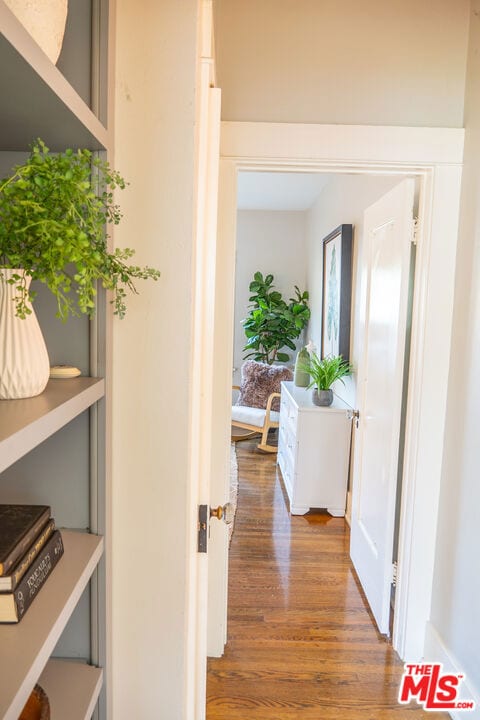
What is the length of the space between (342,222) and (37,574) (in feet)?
12.4

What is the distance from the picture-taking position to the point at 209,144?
1152 millimetres

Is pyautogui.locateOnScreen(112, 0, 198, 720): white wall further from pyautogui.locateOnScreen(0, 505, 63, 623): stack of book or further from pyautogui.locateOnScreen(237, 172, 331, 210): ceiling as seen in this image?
pyautogui.locateOnScreen(237, 172, 331, 210): ceiling

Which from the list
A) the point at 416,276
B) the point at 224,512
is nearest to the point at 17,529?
Answer: the point at 224,512

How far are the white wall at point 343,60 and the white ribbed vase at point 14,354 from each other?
4.99 feet

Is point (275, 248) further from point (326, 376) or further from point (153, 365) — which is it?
point (153, 365)

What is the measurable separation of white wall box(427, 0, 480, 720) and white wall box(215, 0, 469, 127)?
0.09 m

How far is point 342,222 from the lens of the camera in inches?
158

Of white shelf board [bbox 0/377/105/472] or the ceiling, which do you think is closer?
white shelf board [bbox 0/377/105/472]

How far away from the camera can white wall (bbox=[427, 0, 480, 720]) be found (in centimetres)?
170

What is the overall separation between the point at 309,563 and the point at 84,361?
2.44 meters

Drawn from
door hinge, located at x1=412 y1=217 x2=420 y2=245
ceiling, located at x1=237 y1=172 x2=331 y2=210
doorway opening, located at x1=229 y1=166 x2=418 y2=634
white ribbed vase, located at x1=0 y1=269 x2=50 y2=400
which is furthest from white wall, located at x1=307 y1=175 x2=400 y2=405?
white ribbed vase, located at x1=0 y1=269 x2=50 y2=400

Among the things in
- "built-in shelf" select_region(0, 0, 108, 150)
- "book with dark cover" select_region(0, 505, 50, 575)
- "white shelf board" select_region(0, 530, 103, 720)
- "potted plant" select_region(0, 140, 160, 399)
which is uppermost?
"built-in shelf" select_region(0, 0, 108, 150)

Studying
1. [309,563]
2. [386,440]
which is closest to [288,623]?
[309,563]

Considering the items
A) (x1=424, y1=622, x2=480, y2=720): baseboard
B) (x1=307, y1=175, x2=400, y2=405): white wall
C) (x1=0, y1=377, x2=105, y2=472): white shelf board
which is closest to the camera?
(x1=0, y1=377, x2=105, y2=472): white shelf board
